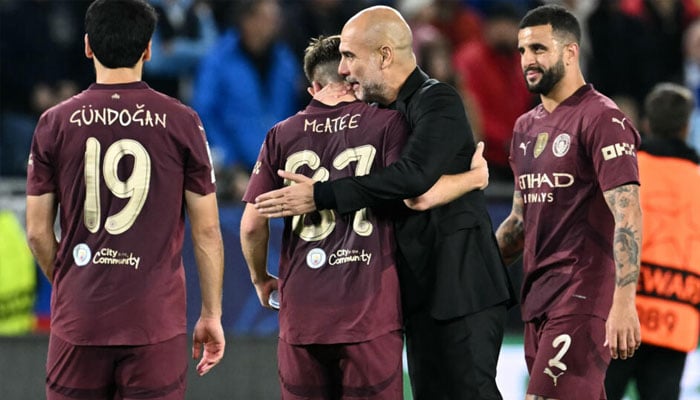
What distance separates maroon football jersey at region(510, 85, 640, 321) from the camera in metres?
5.58

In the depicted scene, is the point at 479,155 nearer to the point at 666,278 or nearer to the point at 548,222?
the point at 548,222

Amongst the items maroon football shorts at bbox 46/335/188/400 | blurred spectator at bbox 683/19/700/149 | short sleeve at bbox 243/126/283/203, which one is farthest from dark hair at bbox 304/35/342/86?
blurred spectator at bbox 683/19/700/149

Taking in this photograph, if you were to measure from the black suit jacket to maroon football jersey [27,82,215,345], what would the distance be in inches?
25.3

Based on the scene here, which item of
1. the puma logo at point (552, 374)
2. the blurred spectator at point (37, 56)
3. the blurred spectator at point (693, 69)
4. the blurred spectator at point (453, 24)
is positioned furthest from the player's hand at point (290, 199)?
the blurred spectator at point (693, 69)

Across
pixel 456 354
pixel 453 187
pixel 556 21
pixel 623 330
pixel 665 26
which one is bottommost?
pixel 456 354

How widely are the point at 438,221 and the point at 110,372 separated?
1.48 meters

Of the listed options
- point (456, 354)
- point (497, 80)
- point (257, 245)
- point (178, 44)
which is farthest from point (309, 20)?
point (456, 354)

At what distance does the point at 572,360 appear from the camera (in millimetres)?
5574

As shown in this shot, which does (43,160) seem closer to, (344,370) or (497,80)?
(344,370)

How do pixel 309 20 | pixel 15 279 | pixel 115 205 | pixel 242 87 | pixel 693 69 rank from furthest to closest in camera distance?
pixel 693 69 < pixel 309 20 < pixel 242 87 < pixel 15 279 < pixel 115 205

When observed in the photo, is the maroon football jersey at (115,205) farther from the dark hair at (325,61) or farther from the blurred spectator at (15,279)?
the blurred spectator at (15,279)

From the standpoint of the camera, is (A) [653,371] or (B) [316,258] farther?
(A) [653,371]

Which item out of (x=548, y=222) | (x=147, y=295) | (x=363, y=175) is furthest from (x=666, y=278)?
(x=147, y=295)

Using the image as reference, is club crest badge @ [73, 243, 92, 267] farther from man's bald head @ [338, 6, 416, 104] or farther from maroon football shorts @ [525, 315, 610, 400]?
maroon football shorts @ [525, 315, 610, 400]
